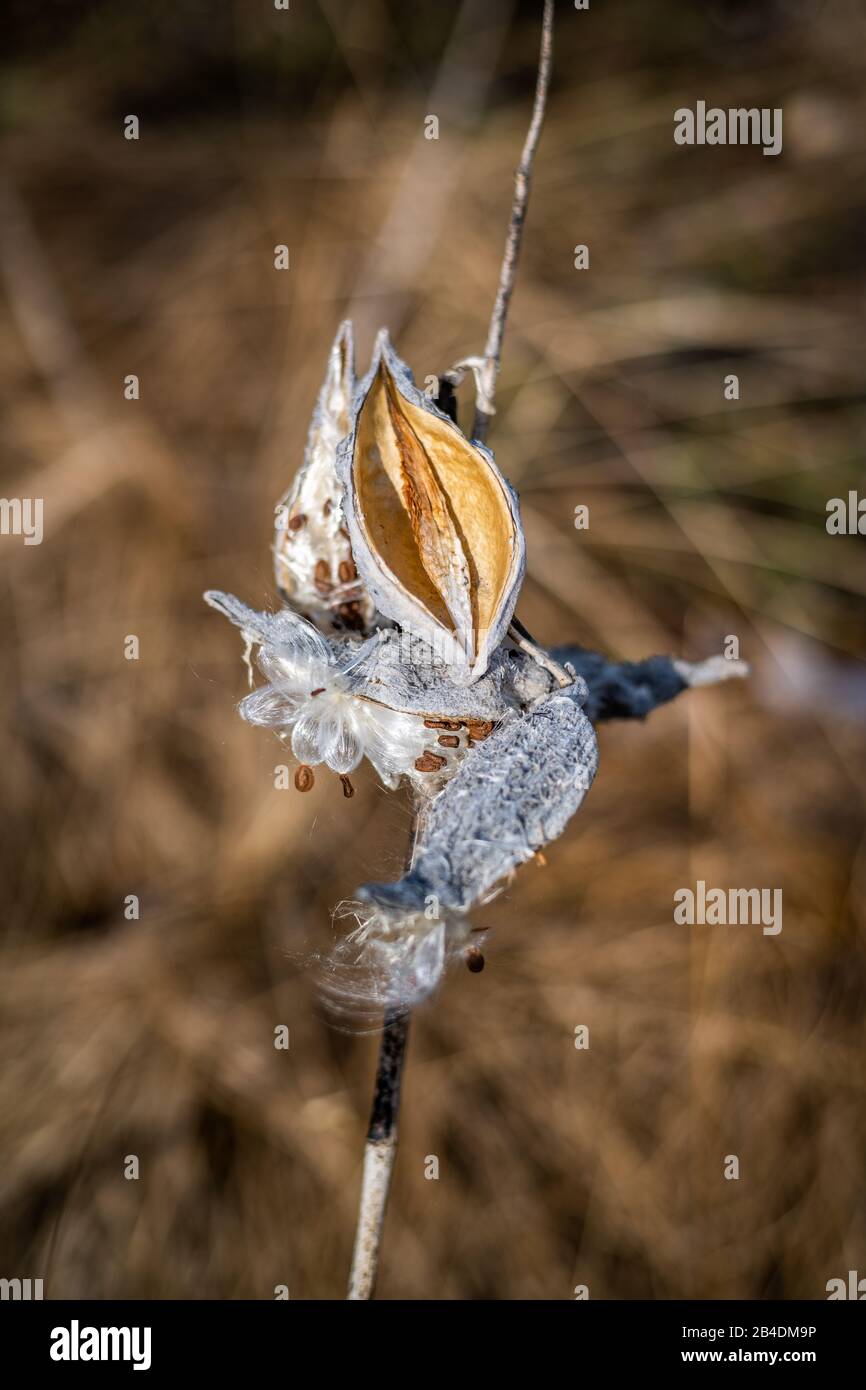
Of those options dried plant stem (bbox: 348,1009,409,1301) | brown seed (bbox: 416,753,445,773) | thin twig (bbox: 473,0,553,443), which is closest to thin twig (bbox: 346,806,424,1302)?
dried plant stem (bbox: 348,1009,409,1301)

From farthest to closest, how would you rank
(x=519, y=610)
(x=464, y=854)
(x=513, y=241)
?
1. (x=519, y=610)
2. (x=513, y=241)
3. (x=464, y=854)

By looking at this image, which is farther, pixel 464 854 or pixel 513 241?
pixel 513 241

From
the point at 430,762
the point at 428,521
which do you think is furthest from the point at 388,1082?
the point at 428,521

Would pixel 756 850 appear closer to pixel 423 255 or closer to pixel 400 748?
pixel 423 255

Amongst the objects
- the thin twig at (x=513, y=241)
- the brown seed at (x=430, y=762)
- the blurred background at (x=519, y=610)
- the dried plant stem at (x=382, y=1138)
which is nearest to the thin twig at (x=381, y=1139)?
the dried plant stem at (x=382, y=1138)

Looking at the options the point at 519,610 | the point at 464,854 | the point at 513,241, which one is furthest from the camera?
Answer: the point at 519,610

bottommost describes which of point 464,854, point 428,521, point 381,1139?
point 381,1139

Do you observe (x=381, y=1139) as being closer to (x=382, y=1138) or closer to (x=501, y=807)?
(x=382, y=1138)
